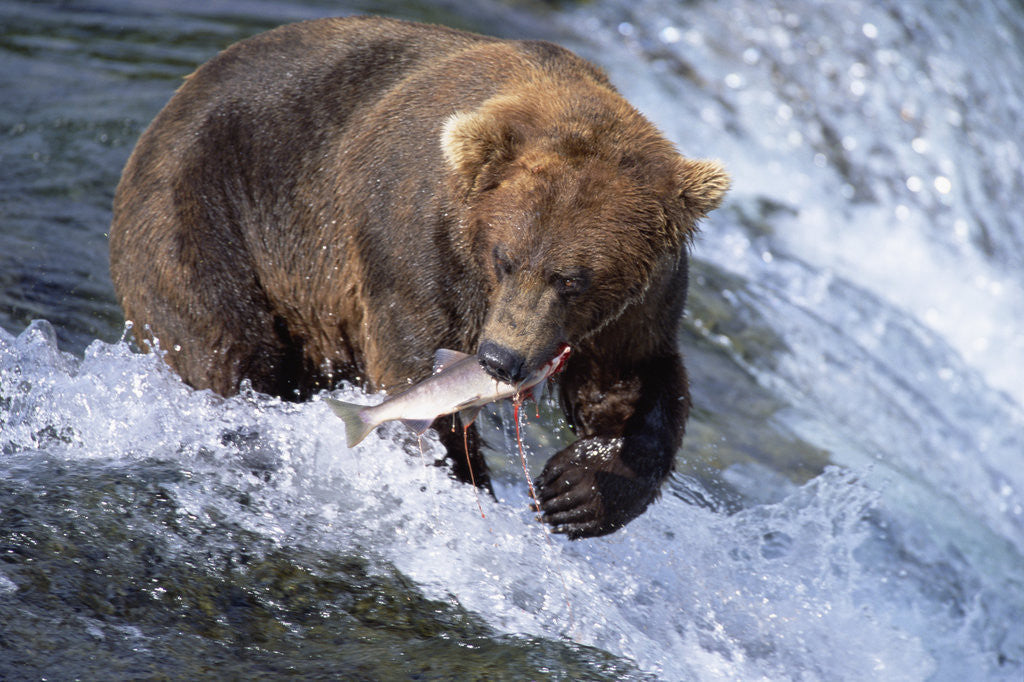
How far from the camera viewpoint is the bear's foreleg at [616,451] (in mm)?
4422

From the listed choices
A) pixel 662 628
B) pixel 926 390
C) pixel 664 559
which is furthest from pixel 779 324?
pixel 662 628

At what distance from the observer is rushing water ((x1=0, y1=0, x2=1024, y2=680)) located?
363cm

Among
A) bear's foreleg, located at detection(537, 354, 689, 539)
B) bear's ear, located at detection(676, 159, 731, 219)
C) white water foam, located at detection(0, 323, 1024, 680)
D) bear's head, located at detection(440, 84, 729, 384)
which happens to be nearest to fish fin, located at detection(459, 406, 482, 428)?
bear's head, located at detection(440, 84, 729, 384)

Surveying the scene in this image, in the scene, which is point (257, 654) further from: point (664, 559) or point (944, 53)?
point (944, 53)

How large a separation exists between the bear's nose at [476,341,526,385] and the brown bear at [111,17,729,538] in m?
0.01

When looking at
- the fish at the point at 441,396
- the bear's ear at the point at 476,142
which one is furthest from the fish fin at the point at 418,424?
the bear's ear at the point at 476,142

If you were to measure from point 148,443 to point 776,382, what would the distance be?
412 centimetres

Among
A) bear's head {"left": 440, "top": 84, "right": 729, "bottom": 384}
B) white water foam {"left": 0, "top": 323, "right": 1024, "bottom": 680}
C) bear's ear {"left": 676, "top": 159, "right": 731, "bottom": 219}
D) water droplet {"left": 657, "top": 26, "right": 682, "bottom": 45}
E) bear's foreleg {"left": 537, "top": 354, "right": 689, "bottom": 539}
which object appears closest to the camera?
bear's head {"left": 440, "top": 84, "right": 729, "bottom": 384}

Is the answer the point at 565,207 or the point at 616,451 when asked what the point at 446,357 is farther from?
the point at 616,451

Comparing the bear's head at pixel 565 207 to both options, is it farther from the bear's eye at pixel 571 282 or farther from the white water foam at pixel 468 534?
the white water foam at pixel 468 534

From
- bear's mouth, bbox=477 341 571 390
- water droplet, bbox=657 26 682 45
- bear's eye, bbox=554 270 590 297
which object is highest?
bear's eye, bbox=554 270 590 297

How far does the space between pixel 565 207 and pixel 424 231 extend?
714mm

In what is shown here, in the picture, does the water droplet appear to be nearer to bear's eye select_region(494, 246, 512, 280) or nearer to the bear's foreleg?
the bear's foreleg

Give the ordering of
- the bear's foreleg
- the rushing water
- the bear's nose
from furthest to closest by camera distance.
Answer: the bear's foreleg, the rushing water, the bear's nose
